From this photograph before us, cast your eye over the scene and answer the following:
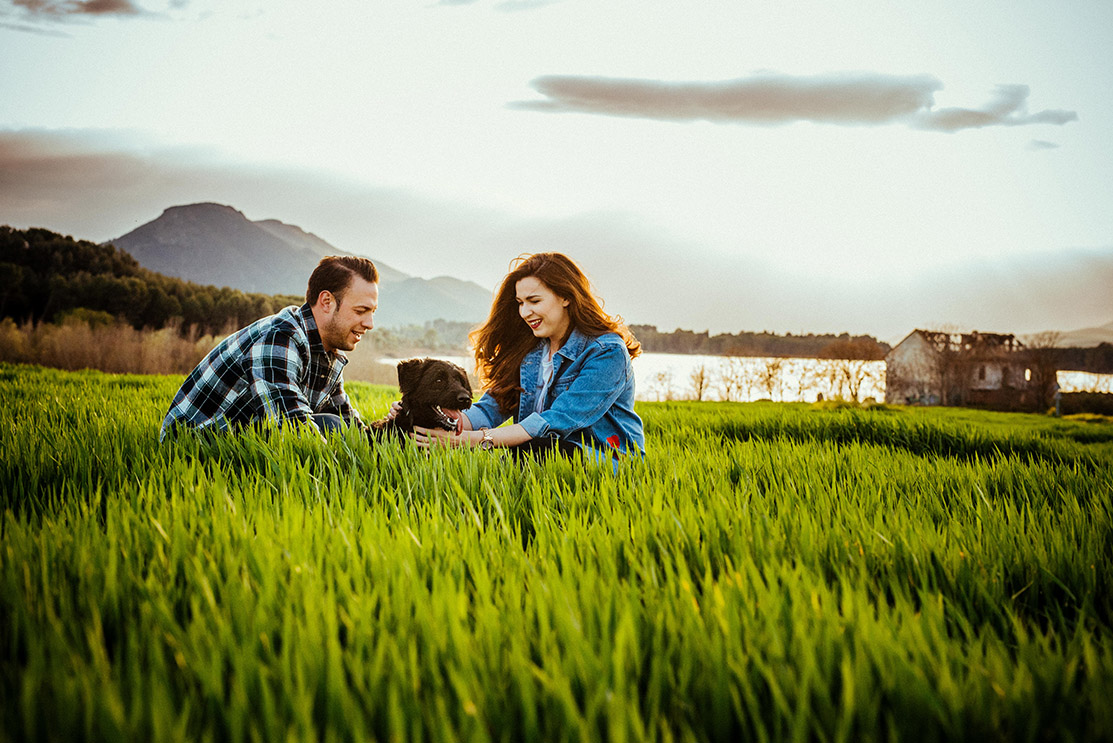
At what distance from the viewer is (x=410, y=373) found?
4113 millimetres

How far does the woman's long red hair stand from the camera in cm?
414

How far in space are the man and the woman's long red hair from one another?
1.00 metres

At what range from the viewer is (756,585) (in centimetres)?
146

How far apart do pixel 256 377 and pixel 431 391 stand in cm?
118

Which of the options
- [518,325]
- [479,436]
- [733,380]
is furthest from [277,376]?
[733,380]

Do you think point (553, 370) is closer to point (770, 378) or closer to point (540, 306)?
point (540, 306)

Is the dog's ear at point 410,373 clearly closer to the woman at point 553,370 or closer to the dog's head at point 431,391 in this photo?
the dog's head at point 431,391

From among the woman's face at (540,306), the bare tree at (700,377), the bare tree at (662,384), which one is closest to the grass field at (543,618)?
the woman's face at (540,306)

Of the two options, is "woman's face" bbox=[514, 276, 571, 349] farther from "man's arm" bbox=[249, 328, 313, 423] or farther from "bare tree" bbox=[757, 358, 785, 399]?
"bare tree" bbox=[757, 358, 785, 399]

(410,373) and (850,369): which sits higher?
(850,369)

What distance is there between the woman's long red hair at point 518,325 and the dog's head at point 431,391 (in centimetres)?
66

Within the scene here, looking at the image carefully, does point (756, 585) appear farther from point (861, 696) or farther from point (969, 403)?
point (969, 403)

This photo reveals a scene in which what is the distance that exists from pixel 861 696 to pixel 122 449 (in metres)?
3.83

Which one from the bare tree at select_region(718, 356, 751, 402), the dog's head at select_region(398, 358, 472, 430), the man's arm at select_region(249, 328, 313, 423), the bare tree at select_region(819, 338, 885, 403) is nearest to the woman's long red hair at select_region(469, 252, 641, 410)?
the dog's head at select_region(398, 358, 472, 430)
